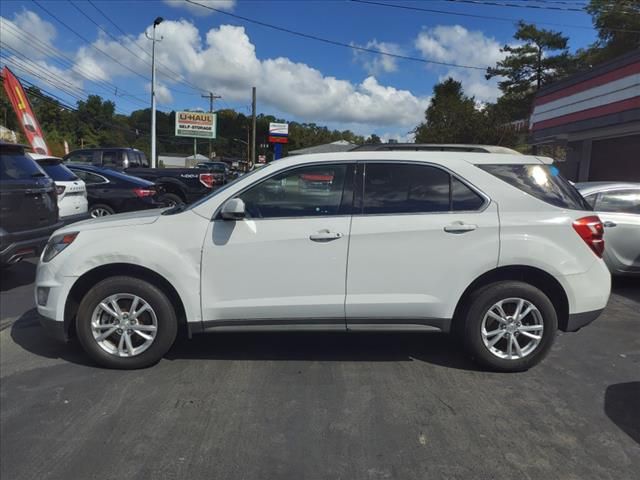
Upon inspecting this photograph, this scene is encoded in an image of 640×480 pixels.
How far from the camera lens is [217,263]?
3.87m

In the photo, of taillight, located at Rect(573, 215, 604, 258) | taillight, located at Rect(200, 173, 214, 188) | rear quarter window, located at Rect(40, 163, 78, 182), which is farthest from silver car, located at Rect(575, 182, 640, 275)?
taillight, located at Rect(200, 173, 214, 188)

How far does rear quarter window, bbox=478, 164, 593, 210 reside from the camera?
157 inches

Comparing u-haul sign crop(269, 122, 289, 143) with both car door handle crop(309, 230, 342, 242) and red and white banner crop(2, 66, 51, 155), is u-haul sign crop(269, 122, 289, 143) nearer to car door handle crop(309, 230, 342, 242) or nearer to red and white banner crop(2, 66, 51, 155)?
red and white banner crop(2, 66, 51, 155)

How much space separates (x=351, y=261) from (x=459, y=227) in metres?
0.87

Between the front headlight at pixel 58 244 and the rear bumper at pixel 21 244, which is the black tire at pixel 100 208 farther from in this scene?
the front headlight at pixel 58 244

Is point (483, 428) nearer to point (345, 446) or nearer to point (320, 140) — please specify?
point (345, 446)

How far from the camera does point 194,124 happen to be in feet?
177

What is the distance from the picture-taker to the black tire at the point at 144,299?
12.9ft

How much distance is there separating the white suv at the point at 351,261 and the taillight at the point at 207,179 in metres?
9.90

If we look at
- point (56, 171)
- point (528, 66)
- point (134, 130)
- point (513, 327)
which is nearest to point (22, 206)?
point (56, 171)

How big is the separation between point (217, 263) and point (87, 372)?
143 centimetres

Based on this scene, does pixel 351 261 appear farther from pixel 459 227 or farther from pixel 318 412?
pixel 318 412

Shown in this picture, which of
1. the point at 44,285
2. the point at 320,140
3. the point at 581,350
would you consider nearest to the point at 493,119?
the point at 581,350

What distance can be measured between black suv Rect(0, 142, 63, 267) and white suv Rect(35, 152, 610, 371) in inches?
90.8
